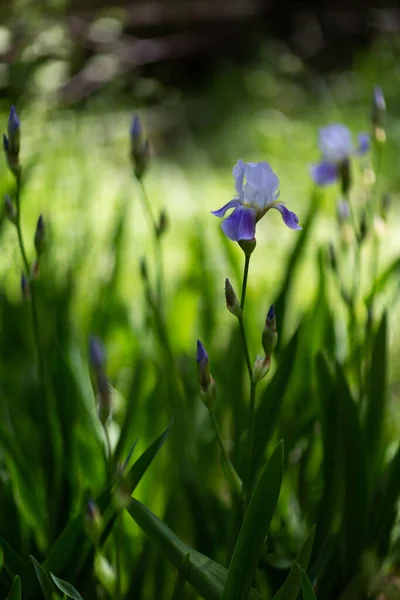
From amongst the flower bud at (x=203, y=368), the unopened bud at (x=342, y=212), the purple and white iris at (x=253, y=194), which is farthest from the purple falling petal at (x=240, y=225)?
the unopened bud at (x=342, y=212)

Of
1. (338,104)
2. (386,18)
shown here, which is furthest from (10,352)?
Result: (386,18)

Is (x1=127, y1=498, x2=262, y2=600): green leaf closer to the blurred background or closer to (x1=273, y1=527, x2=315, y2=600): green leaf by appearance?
(x1=273, y1=527, x2=315, y2=600): green leaf

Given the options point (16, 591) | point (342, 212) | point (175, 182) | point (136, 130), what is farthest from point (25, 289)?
point (175, 182)

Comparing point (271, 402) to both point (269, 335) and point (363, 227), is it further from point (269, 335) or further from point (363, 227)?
point (363, 227)

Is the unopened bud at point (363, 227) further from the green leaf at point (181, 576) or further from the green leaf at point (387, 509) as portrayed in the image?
the green leaf at point (181, 576)

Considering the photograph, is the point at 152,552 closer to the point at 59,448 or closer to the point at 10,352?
the point at 59,448

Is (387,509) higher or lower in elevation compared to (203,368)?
lower
